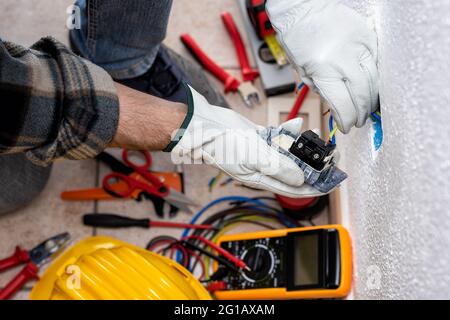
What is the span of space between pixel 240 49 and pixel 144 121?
50 centimetres

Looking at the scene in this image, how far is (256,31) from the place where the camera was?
3.90ft

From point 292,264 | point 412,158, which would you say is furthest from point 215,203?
point 412,158

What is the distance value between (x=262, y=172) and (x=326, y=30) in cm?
22

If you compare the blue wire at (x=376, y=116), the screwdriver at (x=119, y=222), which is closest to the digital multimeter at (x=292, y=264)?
the screwdriver at (x=119, y=222)

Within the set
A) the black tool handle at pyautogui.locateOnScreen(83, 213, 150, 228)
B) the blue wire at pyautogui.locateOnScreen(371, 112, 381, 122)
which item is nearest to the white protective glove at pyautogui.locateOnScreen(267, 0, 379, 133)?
the blue wire at pyautogui.locateOnScreen(371, 112, 381, 122)

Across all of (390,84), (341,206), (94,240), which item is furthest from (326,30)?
(94,240)

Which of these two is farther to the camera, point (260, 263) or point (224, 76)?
point (224, 76)

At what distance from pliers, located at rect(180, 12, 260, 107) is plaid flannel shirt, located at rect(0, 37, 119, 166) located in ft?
1.55

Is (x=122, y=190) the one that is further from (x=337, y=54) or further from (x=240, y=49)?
(x=337, y=54)

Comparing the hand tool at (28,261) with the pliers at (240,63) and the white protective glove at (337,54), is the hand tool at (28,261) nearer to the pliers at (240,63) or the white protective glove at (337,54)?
the pliers at (240,63)

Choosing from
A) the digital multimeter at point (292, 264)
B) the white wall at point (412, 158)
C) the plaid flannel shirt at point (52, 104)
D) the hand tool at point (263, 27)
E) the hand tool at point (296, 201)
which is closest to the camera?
the white wall at point (412, 158)

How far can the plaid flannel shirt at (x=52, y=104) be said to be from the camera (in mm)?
688

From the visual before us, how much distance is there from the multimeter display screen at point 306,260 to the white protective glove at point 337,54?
262 mm

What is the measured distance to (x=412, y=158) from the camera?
0.57 m
